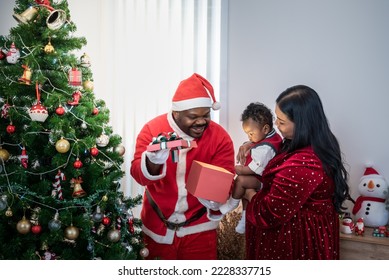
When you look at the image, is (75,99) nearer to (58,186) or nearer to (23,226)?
(58,186)

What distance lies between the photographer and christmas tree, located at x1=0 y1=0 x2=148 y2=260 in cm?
178

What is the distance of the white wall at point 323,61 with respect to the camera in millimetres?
2596

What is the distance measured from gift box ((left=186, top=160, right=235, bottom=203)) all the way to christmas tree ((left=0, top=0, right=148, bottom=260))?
35 cm

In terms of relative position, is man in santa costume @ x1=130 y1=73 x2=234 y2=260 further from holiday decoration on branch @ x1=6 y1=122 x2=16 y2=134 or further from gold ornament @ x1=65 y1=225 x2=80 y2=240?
holiday decoration on branch @ x1=6 y1=122 x2=16 y2=134

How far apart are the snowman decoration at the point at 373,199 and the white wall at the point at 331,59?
133 mm

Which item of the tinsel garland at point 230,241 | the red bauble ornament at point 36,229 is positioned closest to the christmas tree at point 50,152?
the red bauble ornament at point 36,229

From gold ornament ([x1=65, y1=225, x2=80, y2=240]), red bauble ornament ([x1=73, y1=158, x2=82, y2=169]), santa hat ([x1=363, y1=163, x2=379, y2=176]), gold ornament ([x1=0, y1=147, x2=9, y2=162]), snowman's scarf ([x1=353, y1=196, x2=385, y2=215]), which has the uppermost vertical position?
gold ornament ([x1=0, y1=147, x2=9, y2=162])

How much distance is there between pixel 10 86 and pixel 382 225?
2.13m

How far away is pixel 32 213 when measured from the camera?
183 cm

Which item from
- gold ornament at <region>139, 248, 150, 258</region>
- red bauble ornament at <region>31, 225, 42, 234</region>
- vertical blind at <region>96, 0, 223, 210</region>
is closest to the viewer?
red bauble ornament at <region>31, 225, 42, 234</region>

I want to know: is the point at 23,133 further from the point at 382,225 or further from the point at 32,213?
the point at 382,225

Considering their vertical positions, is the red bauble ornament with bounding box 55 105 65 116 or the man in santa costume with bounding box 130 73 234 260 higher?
the red bauble ornament with bounding box 55 105 65 116

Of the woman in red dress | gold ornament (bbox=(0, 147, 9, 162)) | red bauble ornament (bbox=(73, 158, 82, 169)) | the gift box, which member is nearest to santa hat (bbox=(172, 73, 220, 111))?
Answer: the gift box
